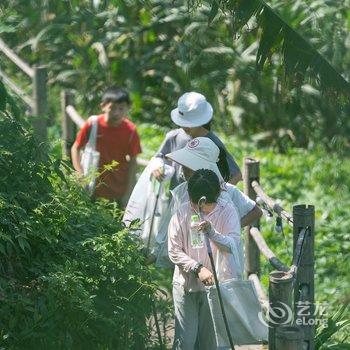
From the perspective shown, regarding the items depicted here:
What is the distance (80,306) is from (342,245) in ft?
16.3

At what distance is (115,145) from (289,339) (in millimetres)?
3501

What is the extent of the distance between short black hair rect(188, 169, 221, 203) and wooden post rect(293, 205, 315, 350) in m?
0.39

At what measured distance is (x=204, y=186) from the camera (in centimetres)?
489

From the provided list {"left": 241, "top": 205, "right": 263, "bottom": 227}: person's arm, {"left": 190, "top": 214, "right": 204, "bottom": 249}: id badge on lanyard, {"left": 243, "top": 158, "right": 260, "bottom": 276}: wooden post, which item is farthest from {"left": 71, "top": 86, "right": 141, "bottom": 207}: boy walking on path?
{"left": 190, "top": 214, "right": 204, "bottom": 249}: id badge on lanyard

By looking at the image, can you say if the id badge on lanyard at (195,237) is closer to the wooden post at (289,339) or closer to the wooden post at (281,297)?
the wooden post at (281,297)

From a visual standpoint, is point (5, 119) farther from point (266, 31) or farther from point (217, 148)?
point (266, 31)

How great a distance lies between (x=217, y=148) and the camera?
5391 mm

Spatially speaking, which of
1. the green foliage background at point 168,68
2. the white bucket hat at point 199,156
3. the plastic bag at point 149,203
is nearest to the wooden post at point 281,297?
the white bucket hat at point 199,156

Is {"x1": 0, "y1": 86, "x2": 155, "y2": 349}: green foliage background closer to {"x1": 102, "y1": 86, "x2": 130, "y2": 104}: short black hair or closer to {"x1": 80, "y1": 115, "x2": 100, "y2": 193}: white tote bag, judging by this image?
{"x1": 80, "y1": 115, "x2": 100, "y2": 193}: white tote bag

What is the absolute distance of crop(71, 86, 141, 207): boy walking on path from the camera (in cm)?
745

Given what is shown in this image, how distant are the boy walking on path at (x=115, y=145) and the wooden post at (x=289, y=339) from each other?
3305 millimetres

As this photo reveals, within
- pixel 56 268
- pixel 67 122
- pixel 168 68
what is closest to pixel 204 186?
pixel 56 268

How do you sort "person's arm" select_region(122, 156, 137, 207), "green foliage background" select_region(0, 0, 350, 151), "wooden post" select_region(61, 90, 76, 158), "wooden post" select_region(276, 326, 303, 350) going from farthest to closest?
"green foliage background" select_region(0, 0, 350, 151), "wooden post" select_region(61, 90, 76, 158), "person's arm" select_region(122, 156, 137, 207), "wooden post" select_region(276, 326, 303, 350)

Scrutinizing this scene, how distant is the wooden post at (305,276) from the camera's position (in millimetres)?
A: 4984
